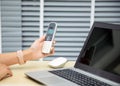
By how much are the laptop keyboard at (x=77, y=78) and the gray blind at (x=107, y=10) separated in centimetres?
134

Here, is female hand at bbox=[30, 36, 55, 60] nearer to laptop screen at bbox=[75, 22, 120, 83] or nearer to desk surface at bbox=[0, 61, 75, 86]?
desk surface at bbox=[0, 61, 75, 86]

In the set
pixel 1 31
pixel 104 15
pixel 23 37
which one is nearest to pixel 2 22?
pixel 1 31

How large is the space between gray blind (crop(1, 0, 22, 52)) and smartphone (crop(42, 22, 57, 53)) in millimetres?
1086

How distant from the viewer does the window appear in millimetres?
2311

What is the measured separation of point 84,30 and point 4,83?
1502 millimetres

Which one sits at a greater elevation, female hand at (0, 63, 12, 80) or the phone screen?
the phone screen

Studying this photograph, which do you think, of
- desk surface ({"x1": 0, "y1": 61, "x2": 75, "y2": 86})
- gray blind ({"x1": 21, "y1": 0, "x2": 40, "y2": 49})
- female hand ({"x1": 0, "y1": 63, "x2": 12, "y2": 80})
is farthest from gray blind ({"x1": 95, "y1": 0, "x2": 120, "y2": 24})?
female hand ({"x1": 0, "y1": 63, "x2": 12, "y2": 80})

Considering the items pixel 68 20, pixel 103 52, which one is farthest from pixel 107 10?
pixel 103 52

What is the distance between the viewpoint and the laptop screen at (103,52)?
100 centimetres

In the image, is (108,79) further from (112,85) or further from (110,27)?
(110,27)

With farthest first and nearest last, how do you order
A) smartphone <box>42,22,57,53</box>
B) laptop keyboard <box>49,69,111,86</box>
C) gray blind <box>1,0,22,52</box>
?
gray blind <box>1,0,22,52</box>
smartphone <box>42,22,57,53</box>
laptop keyboard <box>49,69,111,86</box>

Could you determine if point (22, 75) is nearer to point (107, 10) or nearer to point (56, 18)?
point (56, 18)

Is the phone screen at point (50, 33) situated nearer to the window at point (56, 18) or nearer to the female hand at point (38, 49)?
the female hand at point (38, 49)

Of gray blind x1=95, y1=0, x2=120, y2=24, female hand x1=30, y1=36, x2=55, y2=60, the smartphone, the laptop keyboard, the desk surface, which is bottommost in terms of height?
the desk surface
